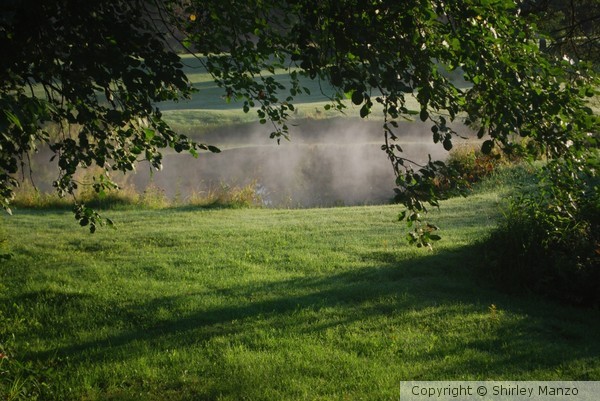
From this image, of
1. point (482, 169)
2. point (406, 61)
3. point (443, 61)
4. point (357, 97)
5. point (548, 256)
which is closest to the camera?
point (357, 97)

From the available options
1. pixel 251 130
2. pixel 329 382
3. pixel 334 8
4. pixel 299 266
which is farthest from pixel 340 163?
pixel 334 8

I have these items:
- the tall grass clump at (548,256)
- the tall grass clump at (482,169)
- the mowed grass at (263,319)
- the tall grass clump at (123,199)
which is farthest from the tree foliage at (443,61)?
the tall grass clump at (482,169)

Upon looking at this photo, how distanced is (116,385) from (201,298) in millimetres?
2185

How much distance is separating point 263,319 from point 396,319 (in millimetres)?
1408

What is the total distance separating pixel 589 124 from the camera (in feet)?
13.2

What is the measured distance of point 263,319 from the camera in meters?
6.85

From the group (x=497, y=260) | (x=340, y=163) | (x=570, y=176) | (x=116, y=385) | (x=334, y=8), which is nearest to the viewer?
(x=334, y=8)

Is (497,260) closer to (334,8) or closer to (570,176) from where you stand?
(570,176)

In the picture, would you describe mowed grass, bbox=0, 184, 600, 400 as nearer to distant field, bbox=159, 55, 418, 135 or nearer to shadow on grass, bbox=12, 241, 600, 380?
shadow on grass, bbox=12, 241, 600, 380

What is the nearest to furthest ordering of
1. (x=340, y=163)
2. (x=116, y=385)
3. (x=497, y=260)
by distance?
(x=116, y=385) → (x=497, y=260) → (x=340, y=163)

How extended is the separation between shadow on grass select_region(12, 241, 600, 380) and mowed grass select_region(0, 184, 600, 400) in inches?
0.9

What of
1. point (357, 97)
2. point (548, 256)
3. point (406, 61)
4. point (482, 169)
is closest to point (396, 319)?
point (548, 256)

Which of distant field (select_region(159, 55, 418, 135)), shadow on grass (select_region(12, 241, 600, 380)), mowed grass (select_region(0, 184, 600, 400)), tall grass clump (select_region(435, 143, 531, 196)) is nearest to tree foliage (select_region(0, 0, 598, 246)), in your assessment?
mowed grass (select_region(0, 184, 600, 400))

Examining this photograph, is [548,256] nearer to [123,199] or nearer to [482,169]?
[482,169]
